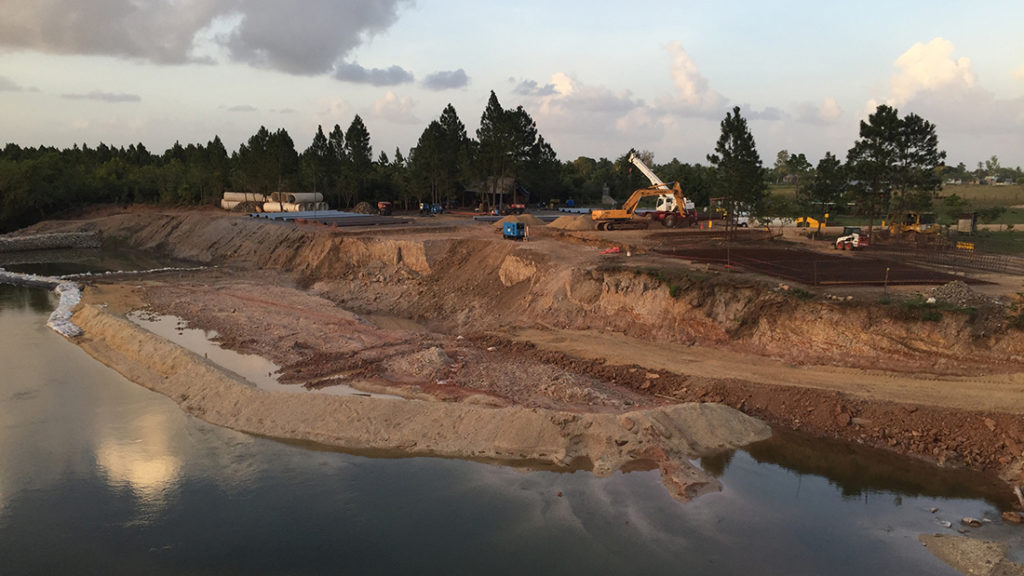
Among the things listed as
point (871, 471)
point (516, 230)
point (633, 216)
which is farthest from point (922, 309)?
point (633, 216)

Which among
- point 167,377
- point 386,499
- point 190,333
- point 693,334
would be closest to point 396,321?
point 190,333

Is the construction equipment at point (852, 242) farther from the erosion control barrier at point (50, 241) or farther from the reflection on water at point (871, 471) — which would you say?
the erosion control barrier at point (50, 241)

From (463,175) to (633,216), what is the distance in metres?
26.6

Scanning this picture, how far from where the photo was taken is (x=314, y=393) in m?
22.4

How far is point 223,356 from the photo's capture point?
28656 mm

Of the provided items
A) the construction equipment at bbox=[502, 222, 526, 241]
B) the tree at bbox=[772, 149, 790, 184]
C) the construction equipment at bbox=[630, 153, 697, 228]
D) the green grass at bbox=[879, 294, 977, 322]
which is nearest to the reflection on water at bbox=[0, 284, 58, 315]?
the construction equipment at bbox=[502, 222, 526, 241]

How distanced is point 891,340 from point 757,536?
41.4 ft

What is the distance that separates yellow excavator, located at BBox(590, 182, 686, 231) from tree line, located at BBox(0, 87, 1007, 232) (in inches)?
148

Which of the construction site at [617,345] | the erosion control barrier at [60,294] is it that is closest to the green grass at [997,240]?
the construction site at [617,345]

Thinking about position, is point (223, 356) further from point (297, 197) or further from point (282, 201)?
point (282, 201)

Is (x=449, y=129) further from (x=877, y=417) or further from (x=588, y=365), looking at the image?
(x=877, y=417)

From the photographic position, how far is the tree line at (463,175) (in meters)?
42.2

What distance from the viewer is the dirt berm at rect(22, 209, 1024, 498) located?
66.0ft

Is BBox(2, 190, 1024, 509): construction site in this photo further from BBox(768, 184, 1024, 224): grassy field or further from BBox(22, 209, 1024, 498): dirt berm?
BBox(768, 184, 1024, 224): grassy field
